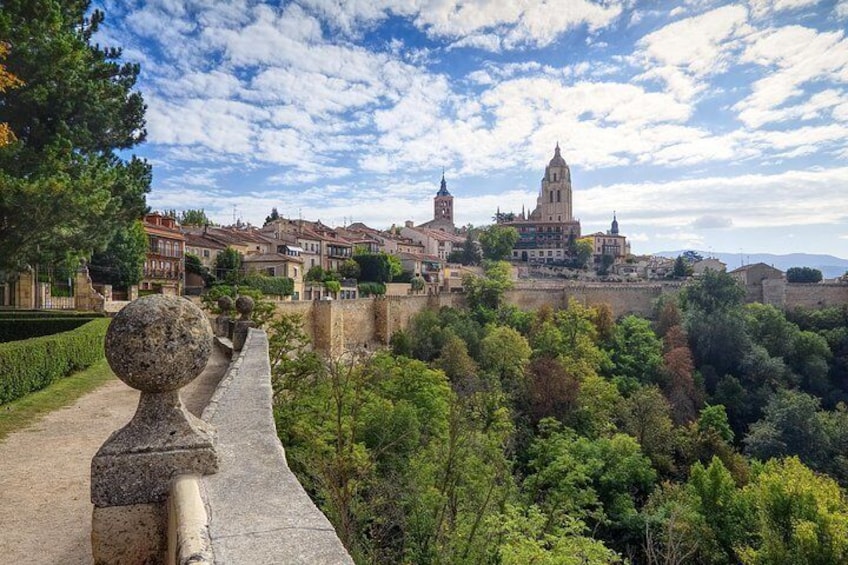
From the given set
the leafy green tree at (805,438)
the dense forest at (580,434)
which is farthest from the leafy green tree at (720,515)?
the leafy green tree at (805,438)

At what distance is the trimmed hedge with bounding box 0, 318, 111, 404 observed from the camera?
30.8ft

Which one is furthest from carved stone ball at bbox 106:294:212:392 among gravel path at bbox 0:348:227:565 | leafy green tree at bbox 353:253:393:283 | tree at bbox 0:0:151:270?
leafy green tree at bbox 353:253:393:283

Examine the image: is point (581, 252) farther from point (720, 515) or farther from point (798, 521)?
point (798, 521)

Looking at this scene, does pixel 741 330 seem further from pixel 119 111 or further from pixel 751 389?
pixel 119 111

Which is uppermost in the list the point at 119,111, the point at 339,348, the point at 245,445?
the point at 119,111

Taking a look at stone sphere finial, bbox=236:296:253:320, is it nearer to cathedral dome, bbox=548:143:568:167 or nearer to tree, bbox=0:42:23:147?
tree, bbox=0:42:23:147

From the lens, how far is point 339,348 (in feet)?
115

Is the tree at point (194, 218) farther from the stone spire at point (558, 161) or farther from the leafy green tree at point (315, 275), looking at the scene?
the stone spire at point (558, 161)

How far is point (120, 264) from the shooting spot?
33.4 m

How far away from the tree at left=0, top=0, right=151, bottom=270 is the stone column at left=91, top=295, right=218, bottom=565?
9598 millimetres

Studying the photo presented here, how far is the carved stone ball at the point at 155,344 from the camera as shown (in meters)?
3.11

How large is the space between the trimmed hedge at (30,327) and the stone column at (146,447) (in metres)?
15.3

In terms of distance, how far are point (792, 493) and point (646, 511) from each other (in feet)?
19.5

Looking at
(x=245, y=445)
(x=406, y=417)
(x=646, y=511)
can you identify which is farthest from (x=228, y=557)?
(x=646, y=511)
